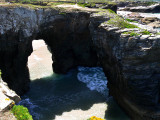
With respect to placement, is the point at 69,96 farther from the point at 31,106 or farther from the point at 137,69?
the point at 137,69

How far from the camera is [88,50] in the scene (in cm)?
3272

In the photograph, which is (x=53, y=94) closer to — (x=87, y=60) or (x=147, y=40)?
(x=87, y=60)

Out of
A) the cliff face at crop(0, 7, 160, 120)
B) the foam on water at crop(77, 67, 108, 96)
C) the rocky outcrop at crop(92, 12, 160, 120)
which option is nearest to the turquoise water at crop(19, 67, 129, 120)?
the foam on water at crop(77, 67, 108, 96)

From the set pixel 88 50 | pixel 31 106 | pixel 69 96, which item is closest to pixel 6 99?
pixel 31 106

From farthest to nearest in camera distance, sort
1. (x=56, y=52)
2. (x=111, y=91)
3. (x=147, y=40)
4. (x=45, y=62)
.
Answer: (x=45, y=62)
(x=56, y=52)
(x=111, y=91)
(x=147, y=40)

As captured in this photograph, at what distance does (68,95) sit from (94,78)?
20.7 ft

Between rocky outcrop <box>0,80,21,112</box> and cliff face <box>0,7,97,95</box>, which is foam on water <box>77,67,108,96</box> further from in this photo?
rocky outcrop <box>0,80,21,112</box>

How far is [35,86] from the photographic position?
2788 centimetres

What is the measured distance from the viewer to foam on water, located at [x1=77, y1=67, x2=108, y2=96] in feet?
87.0

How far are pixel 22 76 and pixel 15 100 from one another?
13.6 meters

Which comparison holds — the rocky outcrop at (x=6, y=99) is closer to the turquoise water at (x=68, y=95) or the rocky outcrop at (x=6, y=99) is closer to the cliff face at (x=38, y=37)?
the turquoise water at (x=68, y=95)

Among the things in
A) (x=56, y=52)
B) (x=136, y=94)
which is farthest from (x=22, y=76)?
(x=136, y=94)

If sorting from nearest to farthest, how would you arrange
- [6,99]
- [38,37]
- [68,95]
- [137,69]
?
[6,99], [137,69], [68,95], [38,37]

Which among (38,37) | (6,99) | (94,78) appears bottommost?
(94,78)
